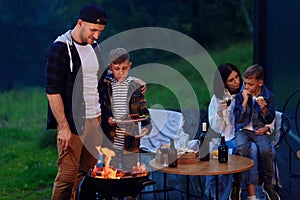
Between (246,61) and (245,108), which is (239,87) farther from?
(246,61)

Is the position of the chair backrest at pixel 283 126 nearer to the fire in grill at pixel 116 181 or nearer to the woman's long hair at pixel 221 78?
the woman's long hair at pixel 221 78

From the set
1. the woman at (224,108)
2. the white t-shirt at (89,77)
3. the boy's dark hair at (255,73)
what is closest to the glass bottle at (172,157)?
the white t-shirt at (89,77)

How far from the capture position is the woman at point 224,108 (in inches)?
184

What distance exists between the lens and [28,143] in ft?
25.0

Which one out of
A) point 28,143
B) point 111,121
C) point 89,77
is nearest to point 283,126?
point 111,121

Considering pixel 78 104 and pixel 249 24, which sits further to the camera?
pixel 249 24

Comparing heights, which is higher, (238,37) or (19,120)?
(238,37)

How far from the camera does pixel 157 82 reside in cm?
978

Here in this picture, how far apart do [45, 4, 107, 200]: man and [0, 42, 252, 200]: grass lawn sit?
4.93 feet

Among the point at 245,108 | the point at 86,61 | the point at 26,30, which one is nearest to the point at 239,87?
the point at 245,108

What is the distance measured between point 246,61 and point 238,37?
558 millimetres

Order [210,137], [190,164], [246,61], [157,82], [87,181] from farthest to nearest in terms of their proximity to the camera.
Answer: [246,61] < [157,82] < [210,137] < [190,164] < [87,181]

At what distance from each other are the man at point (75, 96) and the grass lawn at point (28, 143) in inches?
59.2

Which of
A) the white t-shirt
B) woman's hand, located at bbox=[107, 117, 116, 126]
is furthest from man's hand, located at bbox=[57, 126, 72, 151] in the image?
woman's hand, located at bbox=[107, 117, 116, 126]
